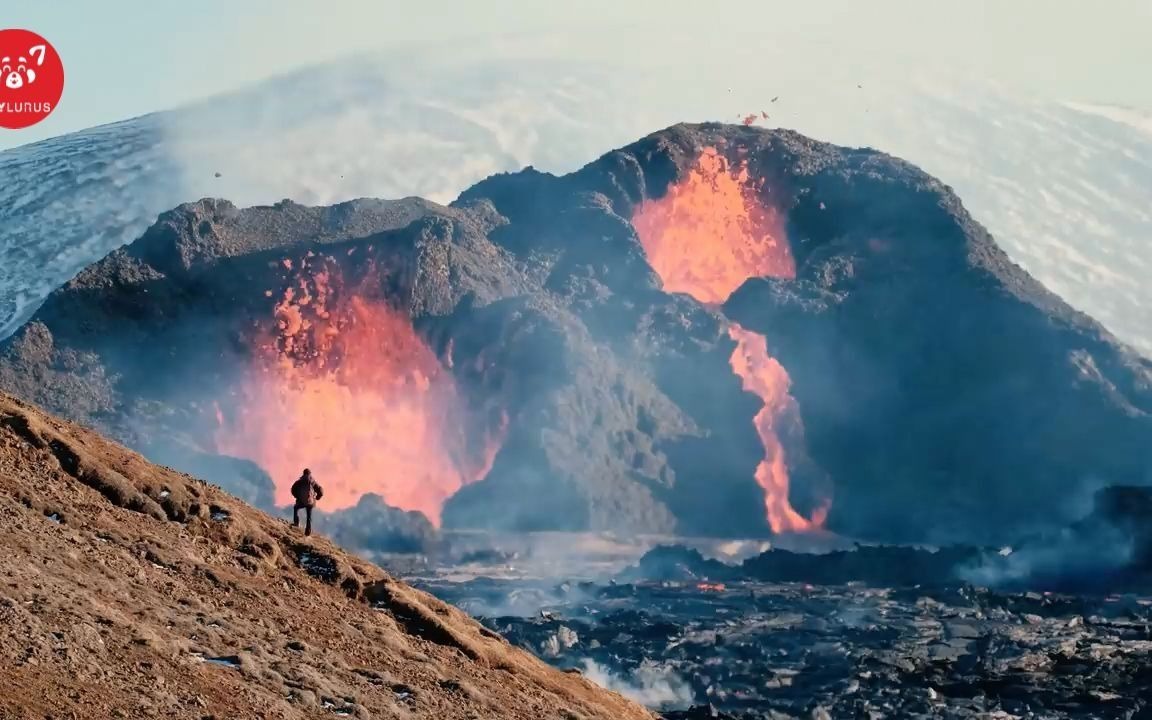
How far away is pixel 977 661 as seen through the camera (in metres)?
125

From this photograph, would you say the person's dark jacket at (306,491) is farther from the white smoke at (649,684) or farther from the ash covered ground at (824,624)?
the white smoke at (649,684)

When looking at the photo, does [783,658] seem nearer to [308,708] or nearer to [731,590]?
[731,590]

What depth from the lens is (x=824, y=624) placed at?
14488cm

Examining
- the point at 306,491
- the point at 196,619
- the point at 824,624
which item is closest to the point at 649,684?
the point at 824,624

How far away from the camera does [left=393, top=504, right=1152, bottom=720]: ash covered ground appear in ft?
358

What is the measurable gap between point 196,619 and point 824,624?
115867mm

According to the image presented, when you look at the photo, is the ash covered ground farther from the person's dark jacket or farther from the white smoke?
the person's dark jacket

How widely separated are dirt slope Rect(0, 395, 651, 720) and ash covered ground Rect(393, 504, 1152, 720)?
30684 mm

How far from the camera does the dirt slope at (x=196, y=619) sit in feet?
101

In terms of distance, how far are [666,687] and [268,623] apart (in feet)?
244

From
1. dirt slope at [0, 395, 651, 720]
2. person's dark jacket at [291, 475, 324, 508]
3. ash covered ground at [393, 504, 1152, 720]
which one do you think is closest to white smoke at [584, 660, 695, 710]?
ash covered ground at [393, 504, 1152, 720]

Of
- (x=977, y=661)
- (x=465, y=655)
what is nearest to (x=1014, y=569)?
(x=977, y=661)

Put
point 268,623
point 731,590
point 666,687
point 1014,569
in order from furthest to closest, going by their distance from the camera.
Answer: point 1014,569 → point 731,590 → point 666,687 → point 268,623

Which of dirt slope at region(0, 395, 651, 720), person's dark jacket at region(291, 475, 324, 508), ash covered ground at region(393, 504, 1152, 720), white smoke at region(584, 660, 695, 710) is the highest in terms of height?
person's dark jacket at region(291, 475, 324, 508)
